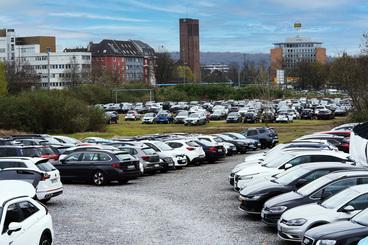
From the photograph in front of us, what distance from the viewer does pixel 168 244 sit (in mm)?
14164

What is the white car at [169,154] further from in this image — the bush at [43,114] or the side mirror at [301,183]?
the bush at [43,114]

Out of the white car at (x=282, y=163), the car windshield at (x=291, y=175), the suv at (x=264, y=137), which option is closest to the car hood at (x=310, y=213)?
the car windshield at (x=291, y=175)

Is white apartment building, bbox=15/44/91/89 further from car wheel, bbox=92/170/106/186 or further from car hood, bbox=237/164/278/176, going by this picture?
car hood, bbox=237/164/278/176

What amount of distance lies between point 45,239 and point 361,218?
5.46 meters

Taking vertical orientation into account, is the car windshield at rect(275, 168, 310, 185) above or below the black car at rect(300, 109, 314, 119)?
above

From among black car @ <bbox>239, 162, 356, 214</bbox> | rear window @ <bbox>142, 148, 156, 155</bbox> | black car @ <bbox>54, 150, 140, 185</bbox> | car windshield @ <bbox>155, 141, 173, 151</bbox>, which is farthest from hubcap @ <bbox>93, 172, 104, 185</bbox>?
black car @ <bbox>239, 162, 356, 214</bbox>

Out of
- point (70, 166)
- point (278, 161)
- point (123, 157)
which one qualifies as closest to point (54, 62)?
point (70, 166)

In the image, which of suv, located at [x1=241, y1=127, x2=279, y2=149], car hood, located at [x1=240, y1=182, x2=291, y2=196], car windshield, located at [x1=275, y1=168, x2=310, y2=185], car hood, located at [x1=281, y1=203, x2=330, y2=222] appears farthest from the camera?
suv, located at [x1=241, y1=127, x2=279, y2=149]

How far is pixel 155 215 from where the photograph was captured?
1823 cm

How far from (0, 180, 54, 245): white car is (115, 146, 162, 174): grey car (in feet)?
58.1

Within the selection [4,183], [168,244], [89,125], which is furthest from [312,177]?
[89,125]

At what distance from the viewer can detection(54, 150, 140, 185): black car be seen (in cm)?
2611

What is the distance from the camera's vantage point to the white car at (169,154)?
107 ft

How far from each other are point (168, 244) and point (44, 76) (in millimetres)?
183160
